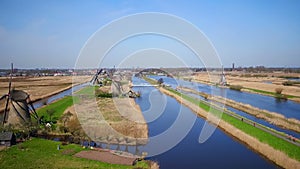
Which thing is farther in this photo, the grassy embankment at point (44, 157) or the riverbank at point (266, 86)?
the riverbank at point (266, 86)

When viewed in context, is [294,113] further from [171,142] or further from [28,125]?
[28,125]

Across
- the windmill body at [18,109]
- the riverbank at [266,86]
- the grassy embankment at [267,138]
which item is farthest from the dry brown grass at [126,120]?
the riverbank at [266,86]

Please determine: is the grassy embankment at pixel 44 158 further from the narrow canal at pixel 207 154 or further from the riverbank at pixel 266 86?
the riverbank at pixel 266 86

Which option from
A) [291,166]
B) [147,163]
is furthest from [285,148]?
[147,163]

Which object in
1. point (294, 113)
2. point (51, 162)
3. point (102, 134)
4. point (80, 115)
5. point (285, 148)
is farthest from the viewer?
point (294, 113)

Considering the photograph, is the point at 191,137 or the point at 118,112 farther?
the point at 118,112

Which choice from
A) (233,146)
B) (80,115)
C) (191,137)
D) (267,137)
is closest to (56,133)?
(80,115)

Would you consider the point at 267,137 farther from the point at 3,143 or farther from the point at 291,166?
the point at 3,143

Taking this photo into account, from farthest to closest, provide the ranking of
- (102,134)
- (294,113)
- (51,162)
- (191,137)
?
1. (294,113)
2. (191,137)
3. (102,134)
4. (51,162)
